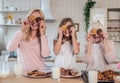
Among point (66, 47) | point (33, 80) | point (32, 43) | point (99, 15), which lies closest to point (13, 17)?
point (99, 15)

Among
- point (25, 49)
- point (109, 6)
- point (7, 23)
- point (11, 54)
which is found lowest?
point (11, 54)

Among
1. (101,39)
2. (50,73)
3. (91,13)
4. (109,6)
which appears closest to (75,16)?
(91,13)

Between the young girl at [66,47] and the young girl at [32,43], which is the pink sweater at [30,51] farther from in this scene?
the young girl at [66,47]

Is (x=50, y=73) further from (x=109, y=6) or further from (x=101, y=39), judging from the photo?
(x=109, y=6)

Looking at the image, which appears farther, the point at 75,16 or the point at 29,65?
the point at 75,16

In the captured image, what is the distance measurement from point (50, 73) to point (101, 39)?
28.5 inches

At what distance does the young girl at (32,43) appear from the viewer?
2.36m

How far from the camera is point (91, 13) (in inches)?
187

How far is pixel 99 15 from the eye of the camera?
471cm

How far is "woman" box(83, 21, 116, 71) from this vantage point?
7.58ft

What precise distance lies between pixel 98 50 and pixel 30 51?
779mm

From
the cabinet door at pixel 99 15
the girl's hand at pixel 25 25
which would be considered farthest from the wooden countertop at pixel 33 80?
the cabinet door at pixel 99 15

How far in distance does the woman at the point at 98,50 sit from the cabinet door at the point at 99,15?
7.61 ft

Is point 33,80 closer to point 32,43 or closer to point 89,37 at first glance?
point 32,43
